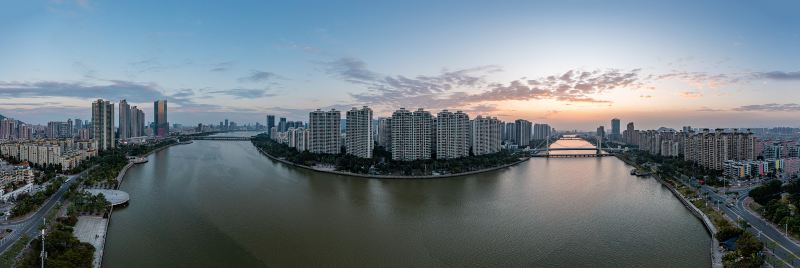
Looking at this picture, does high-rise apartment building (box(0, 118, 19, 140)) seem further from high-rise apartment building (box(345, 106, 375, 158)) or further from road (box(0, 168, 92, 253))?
road (box(0, 168, 92, 253))

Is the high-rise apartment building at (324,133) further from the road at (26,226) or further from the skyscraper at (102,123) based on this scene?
the road at (26,226)

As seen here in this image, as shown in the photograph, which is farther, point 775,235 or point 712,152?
point 712,152

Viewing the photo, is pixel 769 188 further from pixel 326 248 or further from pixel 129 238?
pixel 129 238

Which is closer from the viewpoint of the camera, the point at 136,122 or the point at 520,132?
the point at 520,132

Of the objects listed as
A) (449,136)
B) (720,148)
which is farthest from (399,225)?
(720,148)

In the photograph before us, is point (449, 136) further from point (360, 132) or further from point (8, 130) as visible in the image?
point (8, 130)

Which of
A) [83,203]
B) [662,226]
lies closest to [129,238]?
[83,203]
